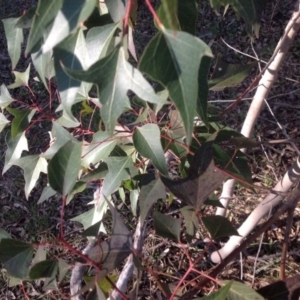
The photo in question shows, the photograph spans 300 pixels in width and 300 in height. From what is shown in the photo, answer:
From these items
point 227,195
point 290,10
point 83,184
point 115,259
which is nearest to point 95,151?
point 83,184

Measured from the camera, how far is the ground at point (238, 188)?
1814mm

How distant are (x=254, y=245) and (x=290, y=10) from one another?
68.7 inches

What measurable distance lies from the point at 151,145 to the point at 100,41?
237 millimetres

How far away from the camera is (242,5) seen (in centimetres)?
74

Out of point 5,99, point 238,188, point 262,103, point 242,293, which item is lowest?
point 238,188

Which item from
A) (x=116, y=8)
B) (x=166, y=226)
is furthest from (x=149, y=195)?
(x=116, y=8)

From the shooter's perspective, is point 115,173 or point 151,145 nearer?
point 151,145

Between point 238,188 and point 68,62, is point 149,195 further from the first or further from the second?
point 238,188

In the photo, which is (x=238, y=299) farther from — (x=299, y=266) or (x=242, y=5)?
(x=299, y=266)

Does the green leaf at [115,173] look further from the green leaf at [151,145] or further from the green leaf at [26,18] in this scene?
the green leaf at [26,18]

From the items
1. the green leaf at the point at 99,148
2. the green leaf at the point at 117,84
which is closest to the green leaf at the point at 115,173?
the green leaf at the point at 99,148

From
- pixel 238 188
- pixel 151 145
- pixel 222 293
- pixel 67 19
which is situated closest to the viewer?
pixel 67 19

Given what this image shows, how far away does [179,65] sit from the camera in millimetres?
538

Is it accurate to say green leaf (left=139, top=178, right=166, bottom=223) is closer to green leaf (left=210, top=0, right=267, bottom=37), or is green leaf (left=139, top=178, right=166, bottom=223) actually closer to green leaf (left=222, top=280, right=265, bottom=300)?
green leaf (left=222, top=280, right=265, bottom=300)
